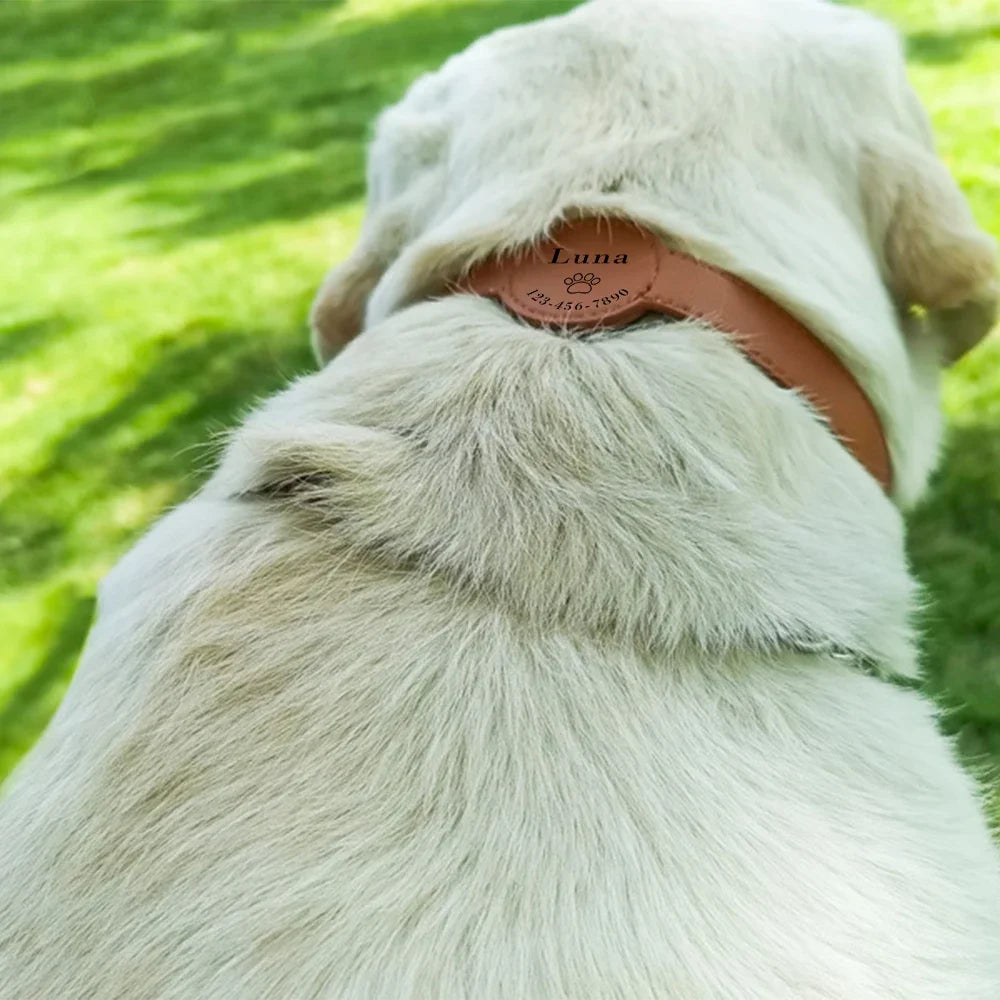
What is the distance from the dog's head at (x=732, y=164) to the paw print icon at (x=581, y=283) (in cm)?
10

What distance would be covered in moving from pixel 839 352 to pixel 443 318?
548 millimetres

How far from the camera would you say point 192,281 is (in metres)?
4.75

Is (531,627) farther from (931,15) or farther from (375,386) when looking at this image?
(931,15)

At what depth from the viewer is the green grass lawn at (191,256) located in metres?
2.96

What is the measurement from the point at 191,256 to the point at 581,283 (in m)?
3.75

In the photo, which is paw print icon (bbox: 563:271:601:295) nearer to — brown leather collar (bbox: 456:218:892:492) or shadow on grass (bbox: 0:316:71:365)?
brown leather collar (bbox: 456:218:892:492)

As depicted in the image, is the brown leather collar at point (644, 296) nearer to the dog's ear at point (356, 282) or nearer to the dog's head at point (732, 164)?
the dog's head at point (732, 164)

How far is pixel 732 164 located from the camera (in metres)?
1.66

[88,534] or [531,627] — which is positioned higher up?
[531,627]

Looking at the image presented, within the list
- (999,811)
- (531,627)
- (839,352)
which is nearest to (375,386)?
(531,627)

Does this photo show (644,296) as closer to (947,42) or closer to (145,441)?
(145,441)

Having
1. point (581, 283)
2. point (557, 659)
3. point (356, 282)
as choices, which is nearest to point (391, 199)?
point (356, 282)

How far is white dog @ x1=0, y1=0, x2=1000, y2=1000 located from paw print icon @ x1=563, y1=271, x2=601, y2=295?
0.28ft

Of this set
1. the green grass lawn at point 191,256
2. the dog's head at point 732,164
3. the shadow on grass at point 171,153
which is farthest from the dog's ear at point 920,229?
the shadow on grass at point 171,153
